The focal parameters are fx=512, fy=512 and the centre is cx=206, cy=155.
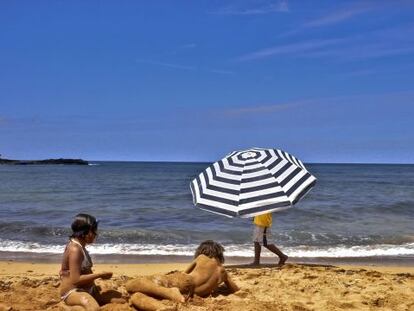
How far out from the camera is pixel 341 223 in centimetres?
1691

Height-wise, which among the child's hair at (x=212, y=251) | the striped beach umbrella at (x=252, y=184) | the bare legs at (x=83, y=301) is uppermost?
the striped beach umbrella at (x=252, y=184)

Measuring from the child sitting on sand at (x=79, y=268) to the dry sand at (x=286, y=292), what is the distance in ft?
0.61

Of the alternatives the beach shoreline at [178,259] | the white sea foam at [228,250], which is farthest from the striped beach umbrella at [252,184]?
the white sea foam at [228,250]

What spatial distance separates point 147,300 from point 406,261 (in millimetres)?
7569

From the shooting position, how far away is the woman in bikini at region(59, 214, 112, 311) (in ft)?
16.3

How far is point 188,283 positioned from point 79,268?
1.33 m

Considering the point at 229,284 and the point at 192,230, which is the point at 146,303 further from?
the point at 192,230

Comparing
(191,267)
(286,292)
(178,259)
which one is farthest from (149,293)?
(178,259)

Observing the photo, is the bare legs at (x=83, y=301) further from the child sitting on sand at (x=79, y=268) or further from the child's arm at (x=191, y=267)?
the child's arm at (x=191, y=267)

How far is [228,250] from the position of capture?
12000 millimetres

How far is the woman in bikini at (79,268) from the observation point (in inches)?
196

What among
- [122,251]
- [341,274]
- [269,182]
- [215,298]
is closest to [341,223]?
[122,251]

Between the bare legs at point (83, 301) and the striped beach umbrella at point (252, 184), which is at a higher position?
the striped beach umbrella at point (252, 184)

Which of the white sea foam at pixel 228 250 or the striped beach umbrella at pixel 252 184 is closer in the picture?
the striped beach umbrella at pixel 252 184
